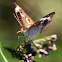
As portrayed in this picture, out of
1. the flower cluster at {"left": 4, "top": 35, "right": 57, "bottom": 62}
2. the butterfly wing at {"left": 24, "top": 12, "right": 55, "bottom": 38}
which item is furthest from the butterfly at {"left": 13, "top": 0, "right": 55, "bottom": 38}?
the flower cluster at {"left": 4, "top": 35, "right": 57, "bottom": 62}

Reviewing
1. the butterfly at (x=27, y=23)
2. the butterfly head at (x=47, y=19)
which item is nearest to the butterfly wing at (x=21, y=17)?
the butterfly at (x=27, y=23)

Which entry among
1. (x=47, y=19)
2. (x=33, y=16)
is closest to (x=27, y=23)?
(x=47, y=19)

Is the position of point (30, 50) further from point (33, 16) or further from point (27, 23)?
point (33, 16)

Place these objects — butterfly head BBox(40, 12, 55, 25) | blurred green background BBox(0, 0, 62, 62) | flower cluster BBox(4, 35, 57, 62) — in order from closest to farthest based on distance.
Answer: flower cluster BBox(4, 35, 57, 62), butterfly head BBox(40, 12, 55, 25), blurred green background BBox(0, 0, 62, 62)

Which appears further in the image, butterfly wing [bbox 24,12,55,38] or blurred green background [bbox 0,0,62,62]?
blurred green background [bbox 0,0,62,62]

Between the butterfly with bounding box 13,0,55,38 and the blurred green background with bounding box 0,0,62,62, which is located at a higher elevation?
the blurred green background with bounding box 0,0,62,62

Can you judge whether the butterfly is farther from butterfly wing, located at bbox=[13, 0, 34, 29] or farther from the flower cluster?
the flower cluster

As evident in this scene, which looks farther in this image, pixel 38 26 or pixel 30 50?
→ pixel 38 26

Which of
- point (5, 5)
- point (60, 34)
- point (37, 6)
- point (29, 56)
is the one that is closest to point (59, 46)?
point (60, 34)

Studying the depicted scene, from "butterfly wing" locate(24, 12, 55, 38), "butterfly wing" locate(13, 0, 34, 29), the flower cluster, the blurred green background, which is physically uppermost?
the blurred green background

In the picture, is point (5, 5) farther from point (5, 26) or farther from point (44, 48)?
point (44, 48)

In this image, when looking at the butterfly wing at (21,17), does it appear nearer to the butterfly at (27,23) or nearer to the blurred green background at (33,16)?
the butterfly at (27,23)
